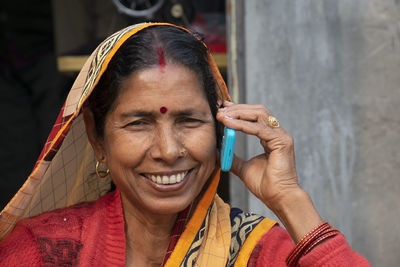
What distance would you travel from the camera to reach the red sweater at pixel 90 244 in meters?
1.96

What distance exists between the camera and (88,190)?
2.32m

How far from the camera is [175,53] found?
197cm

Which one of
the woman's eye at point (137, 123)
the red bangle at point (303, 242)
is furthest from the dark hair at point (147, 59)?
the red bangle at point (303, 242)

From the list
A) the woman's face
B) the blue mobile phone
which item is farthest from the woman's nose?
the blue mobile phone

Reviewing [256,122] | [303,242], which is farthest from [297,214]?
[256,122]

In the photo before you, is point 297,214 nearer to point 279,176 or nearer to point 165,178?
point 279,176

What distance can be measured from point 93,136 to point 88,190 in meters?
0.31

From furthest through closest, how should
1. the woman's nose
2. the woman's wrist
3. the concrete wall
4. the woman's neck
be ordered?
the concrete wall → the woman's neck → the woman's wrist → the woman's nose

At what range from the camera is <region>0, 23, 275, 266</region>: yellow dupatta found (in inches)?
77.0

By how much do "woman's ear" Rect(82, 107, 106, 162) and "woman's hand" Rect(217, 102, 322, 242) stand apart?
18.0 inches

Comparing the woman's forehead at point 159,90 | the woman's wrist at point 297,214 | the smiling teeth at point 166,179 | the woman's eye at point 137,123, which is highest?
the woman's forehead at point 159,90

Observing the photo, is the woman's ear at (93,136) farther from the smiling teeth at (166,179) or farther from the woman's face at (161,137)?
the smiling teeth at (166,179)

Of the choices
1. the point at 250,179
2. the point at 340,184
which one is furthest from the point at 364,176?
the point at 250,179

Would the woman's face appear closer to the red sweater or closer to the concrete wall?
the red sweater
